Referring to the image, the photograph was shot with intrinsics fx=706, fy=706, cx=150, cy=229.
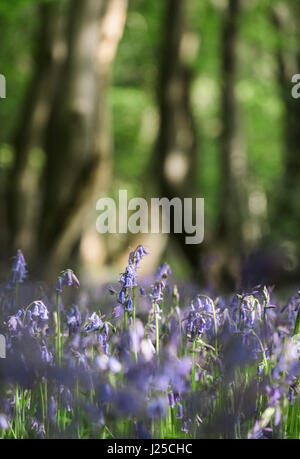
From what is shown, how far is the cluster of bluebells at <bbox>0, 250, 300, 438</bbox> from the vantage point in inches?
87.8

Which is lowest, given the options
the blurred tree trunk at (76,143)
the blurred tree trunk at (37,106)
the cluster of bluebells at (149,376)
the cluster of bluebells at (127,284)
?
the cluster of bluebells at (149,376)

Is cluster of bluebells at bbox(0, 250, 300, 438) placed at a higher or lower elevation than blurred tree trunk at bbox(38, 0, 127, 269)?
lower

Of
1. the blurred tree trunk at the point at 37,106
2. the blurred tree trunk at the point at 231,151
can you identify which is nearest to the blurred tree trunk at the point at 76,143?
the blurred tree trunk at the point at 231,151

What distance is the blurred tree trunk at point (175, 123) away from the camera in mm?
12602

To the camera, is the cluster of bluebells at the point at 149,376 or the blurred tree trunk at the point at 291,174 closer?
the cluster of bluebells at the point at 149,376

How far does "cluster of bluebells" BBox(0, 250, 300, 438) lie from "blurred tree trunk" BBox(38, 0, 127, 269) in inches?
238

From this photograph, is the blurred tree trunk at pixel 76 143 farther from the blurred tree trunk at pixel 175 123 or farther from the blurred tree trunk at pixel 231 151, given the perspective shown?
the blurred tree trunk at pixel 231 151

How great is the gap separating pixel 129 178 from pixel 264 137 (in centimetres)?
646

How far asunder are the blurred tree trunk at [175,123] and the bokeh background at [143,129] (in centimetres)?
3

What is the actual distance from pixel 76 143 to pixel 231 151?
27.8ft

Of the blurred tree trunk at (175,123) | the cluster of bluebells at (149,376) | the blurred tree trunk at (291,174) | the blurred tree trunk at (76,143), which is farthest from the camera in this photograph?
the blurred tree trunk at (291,174)

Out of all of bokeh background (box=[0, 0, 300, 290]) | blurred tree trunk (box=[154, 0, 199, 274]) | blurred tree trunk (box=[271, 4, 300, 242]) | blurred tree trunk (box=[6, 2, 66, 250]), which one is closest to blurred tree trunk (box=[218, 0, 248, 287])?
bokeh background (box=[0, 0, 300, 290])

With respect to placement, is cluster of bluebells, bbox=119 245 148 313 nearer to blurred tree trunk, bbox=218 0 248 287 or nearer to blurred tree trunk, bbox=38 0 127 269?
blurred tree trunk, bbox=38 0 127 269
